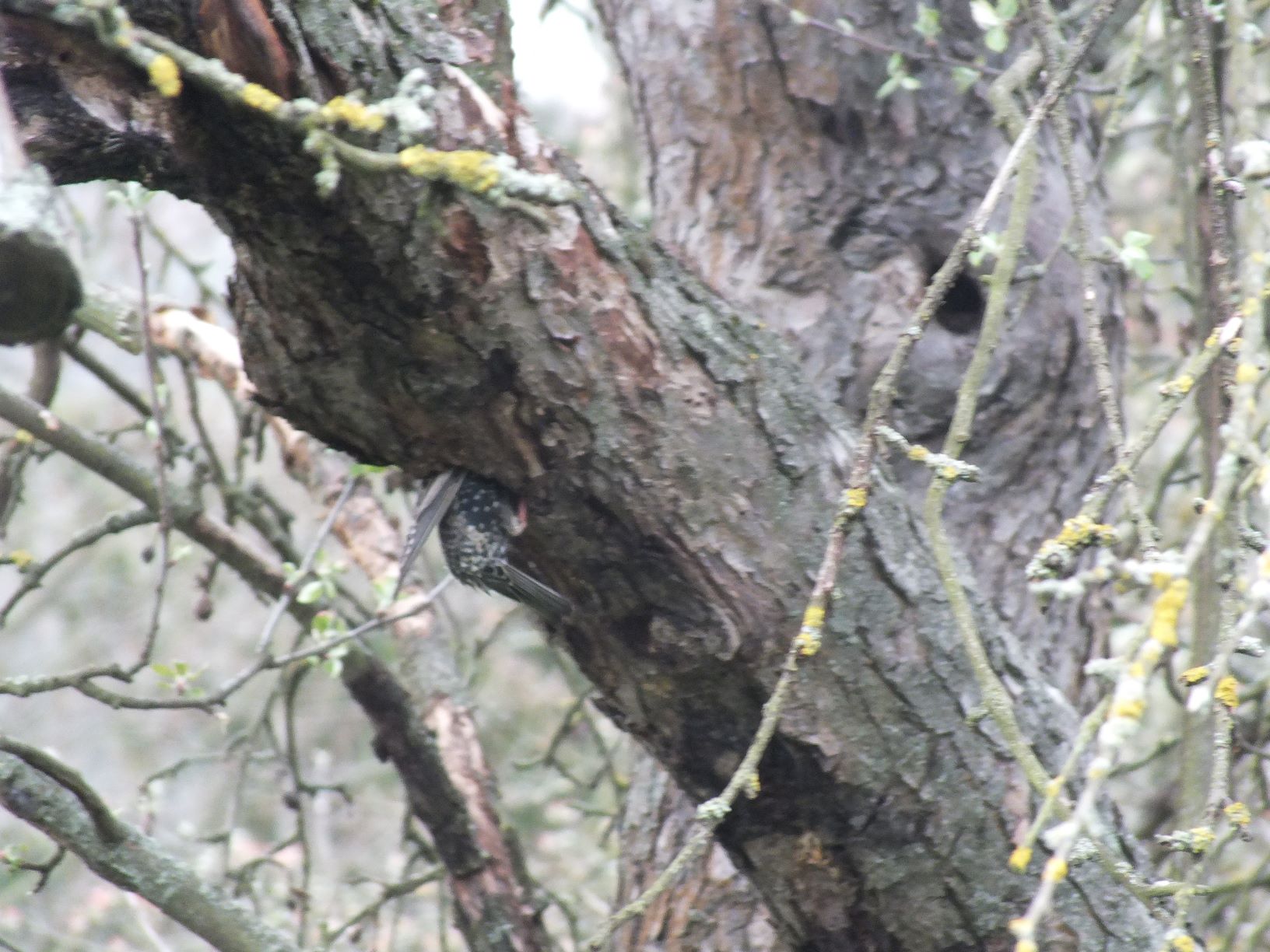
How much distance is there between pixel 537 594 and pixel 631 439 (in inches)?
14.6

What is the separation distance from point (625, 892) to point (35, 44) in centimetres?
213

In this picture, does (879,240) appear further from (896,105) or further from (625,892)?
(625,892)

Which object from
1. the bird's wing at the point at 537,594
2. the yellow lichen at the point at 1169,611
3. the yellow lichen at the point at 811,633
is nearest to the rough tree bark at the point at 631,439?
the bird's wing at the point at 537,594

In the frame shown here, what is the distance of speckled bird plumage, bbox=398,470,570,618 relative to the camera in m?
2.03

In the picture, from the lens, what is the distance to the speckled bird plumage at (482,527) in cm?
203

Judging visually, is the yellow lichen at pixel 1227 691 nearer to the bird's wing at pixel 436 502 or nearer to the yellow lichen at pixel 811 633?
the yellow lichen at pixel 811 633

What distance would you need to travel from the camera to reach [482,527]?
2080 mm

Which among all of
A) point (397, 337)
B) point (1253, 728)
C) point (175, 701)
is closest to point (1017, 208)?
point (397, 337)

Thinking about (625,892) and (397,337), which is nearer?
(397,337)

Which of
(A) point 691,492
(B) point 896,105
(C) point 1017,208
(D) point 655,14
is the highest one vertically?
(D) point 655,14

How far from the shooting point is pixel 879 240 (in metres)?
2.91

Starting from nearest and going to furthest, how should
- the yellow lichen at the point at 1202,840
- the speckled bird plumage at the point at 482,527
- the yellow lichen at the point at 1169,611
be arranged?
the yellow lichen at the point at 1169,611 < the yellow lichen at the point at 1202,840 < the speckled bird plumage at the point at 482,527

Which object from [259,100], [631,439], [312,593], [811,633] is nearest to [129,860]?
[312,593]

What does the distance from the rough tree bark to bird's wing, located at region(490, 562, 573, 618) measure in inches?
1.4
